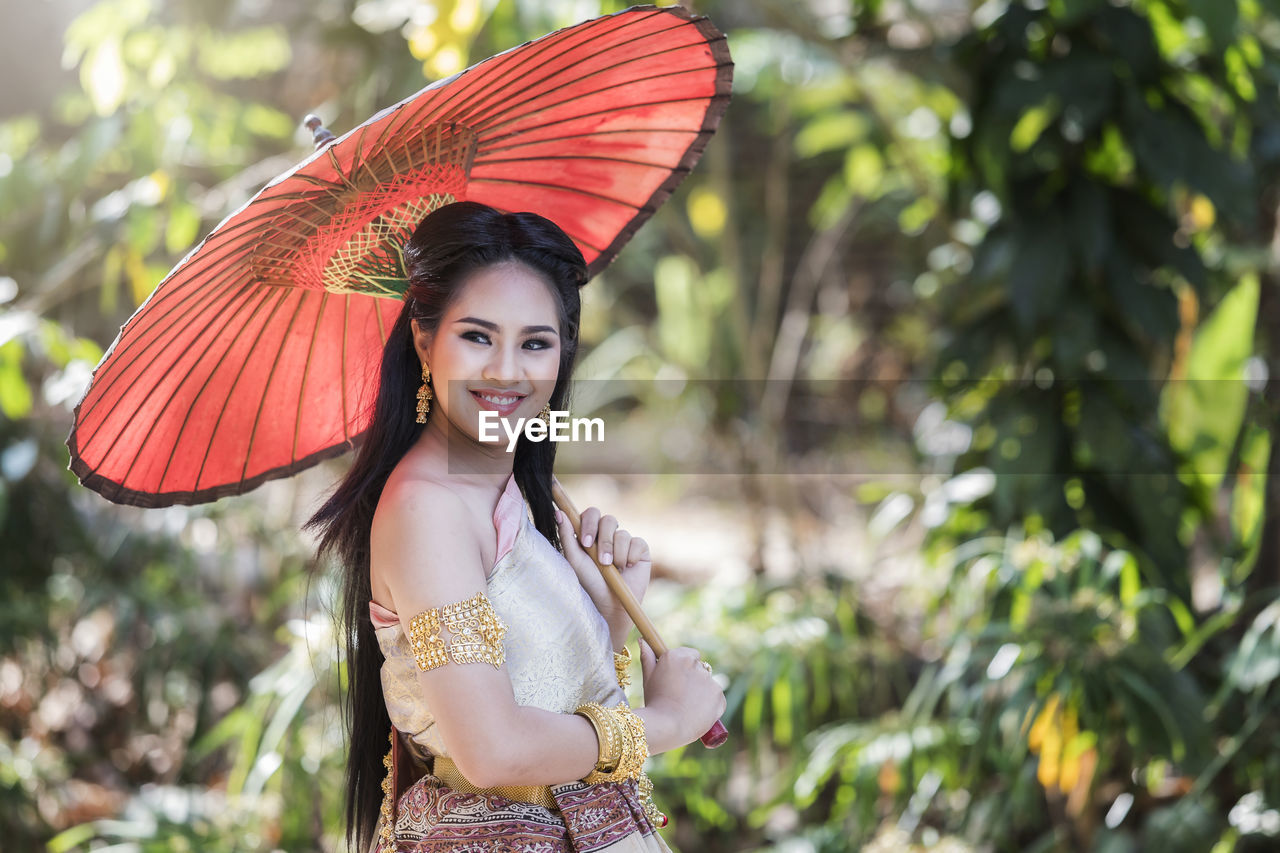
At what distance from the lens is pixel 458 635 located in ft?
2.90

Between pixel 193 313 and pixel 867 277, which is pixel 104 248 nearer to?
pixel 193 313

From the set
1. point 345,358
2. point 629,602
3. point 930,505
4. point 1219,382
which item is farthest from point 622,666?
point 1219,382

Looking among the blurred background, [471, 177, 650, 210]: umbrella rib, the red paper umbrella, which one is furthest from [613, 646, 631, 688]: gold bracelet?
the blurred background

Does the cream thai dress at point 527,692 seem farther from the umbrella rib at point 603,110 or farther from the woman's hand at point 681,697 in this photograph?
the umbrella rib at point 603,110

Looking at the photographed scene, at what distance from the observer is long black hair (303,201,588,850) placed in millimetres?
997

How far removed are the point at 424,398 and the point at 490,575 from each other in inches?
6.9

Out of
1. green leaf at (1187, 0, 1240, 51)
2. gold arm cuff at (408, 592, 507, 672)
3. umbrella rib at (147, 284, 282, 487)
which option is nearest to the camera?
gold arm cuff at (408, 592, 507, 672)

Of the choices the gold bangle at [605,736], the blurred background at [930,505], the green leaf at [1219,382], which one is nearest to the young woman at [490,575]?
the gold bangle at [605,736]

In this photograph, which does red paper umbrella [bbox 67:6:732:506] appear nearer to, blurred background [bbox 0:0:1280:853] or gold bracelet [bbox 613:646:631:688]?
gold bracelet [bbox 613:646:631:688]

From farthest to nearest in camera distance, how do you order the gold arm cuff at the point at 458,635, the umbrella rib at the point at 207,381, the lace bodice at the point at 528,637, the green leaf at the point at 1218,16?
the green leaf at the point at 1218,16
the umbrella rib at the point at 207,381
the lace bodice at the point at 528,637
the gold arm cuff at the point at 458,635

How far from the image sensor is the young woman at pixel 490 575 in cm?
92

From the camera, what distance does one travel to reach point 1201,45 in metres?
2.35

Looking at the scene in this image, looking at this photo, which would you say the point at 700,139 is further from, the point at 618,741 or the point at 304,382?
the point at 618,741

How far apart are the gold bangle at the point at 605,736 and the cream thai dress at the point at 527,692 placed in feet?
0.18
